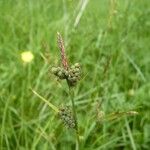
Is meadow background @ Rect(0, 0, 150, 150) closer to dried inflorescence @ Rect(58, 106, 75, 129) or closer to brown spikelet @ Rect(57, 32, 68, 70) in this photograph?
dried inflorescence @ Rect(58, 106, 75, 129)

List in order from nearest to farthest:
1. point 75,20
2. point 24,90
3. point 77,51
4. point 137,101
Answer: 1. point 75,20
2. point 137,101
3. point 24,90
4. point 77,51

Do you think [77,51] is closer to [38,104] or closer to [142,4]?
[38,104]

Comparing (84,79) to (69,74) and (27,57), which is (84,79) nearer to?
(27,57)

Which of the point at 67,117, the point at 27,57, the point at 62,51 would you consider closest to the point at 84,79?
the point at 27,57

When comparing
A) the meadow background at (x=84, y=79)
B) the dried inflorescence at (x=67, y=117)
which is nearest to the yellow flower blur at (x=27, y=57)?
the meadow background at (x=84, y=79)

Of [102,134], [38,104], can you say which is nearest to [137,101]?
[102,134]

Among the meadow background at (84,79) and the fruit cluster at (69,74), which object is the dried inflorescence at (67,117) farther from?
the meadow background at (84,79)
